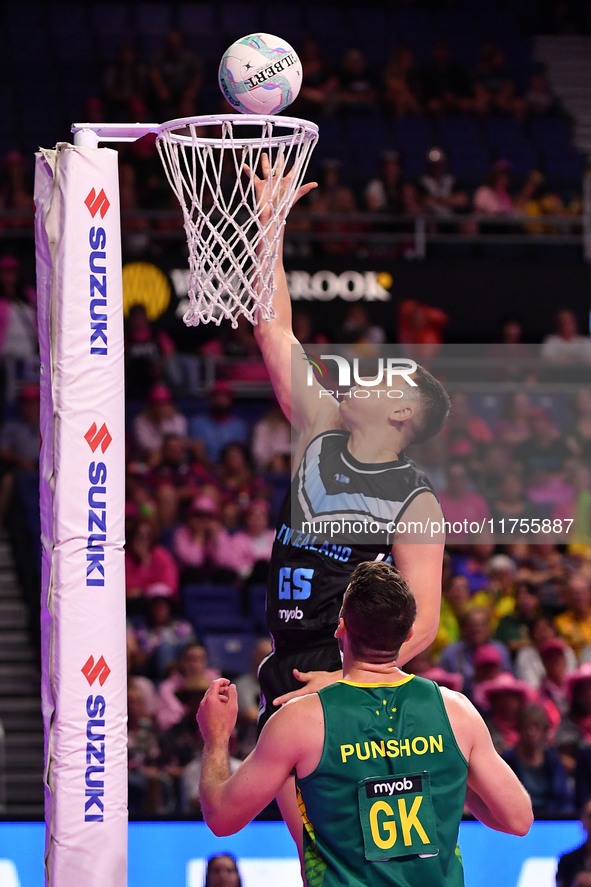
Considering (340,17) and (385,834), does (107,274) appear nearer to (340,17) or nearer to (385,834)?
(385,834)

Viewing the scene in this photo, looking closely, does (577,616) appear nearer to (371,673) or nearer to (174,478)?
(174,478)

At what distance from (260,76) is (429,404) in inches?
56.8

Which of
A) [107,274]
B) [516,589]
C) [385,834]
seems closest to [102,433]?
[107,274]

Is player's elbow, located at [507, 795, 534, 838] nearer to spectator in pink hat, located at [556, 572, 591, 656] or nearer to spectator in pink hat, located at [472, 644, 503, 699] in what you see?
spectator in pink hat, located at [472, 644, 503, 699]

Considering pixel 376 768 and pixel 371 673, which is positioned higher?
pixel 371 673

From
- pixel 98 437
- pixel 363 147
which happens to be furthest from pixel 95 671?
pixel 363 147

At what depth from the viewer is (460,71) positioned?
50.4 feet

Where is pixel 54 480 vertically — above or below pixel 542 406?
above

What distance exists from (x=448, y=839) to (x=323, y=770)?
1.39 ft

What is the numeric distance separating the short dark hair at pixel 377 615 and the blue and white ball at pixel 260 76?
1.97 metres

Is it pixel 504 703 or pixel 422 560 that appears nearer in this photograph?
pixel 422 560

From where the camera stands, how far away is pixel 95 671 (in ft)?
14.0

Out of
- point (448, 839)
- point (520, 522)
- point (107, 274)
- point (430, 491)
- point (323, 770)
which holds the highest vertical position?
point (107, 274)

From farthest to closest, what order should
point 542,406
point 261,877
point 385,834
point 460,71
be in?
point 460,71 → point 542,406 → point 261,877 → point 385,834
